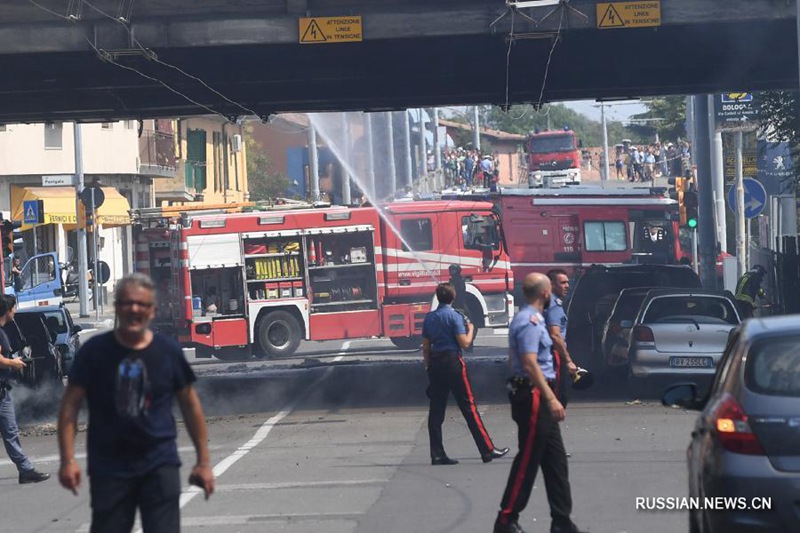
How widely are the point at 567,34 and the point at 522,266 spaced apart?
55.8ft

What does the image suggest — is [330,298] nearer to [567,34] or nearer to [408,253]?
[408,253]

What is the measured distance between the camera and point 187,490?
1088 cm

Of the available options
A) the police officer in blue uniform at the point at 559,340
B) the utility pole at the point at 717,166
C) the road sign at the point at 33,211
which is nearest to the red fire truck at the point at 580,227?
the utility pole at the point at 717,166

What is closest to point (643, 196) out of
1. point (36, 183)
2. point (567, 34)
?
point (567, 34)

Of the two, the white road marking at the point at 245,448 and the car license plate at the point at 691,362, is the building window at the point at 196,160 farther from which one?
the car license plate at the point at 691,362

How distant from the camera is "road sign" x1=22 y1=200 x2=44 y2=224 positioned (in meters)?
32.5

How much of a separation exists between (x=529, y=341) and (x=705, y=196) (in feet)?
62.3

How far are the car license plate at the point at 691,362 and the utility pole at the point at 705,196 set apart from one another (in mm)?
9023

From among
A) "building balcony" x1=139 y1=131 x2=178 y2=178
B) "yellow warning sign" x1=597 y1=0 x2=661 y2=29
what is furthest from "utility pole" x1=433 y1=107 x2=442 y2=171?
"yellow warning sign" x1=597 y1=0 x2=661 y2=29

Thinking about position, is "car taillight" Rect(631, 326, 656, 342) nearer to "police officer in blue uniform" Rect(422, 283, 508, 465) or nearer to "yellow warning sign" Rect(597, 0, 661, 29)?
"yellow warning sign" Rect(597, 0, 661, 29)

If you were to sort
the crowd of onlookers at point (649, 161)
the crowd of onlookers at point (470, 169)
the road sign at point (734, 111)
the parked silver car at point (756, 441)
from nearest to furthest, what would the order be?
the parked silver car at point (756, 441) < the road sign at point (734, 111) < the crowd of onlookers at point (470, 169) < the crowd of onlookers at point (649, 161)

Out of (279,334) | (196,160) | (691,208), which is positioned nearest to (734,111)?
(691,208)

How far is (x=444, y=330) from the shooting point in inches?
477

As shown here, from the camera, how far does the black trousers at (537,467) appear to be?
7.97 m
